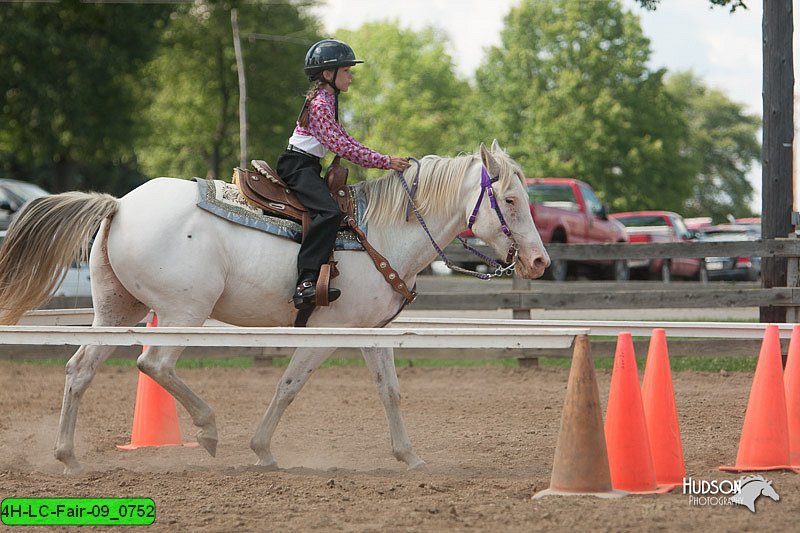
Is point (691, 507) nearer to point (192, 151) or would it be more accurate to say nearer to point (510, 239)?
point (510, 239)

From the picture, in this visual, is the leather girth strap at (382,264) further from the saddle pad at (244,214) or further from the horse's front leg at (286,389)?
the horse's front leg at (286,389)

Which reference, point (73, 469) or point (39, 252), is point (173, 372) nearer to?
point (73, 469)

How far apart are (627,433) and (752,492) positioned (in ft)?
2.21

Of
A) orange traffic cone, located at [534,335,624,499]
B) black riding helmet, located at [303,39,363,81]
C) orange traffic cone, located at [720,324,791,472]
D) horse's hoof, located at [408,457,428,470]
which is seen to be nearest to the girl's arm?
black riding helmet, located at [303,39,363,81]

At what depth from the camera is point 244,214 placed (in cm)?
647

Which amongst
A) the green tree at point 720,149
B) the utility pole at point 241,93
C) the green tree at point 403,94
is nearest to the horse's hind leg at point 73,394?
the utility pole at point 241,93

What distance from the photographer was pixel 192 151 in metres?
53.5

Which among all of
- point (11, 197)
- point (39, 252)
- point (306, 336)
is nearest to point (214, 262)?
point (306, 336)

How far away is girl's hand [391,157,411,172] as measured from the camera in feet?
22.2

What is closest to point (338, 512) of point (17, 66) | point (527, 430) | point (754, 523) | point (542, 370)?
point (754, 523)

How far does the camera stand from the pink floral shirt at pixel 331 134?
659 cm

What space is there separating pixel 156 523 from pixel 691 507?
2.55 metres

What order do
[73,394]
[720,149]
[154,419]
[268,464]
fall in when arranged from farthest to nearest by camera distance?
[720,149]
[154,419]
[268,464]
[73,394]

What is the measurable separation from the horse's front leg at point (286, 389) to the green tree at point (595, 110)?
41.9 meters
